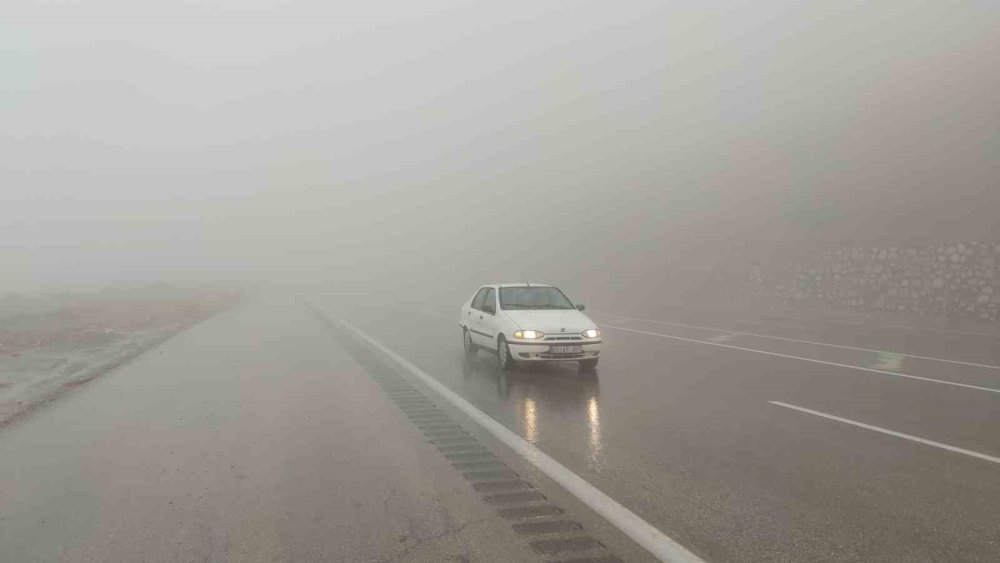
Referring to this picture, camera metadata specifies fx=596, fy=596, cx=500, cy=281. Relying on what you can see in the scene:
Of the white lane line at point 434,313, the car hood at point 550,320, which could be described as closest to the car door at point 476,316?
the car hood at point 550,320

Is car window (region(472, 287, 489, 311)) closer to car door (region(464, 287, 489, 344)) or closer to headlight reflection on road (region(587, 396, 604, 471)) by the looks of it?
car door (region(464, 287, 489, 344))

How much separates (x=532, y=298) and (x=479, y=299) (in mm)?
1592

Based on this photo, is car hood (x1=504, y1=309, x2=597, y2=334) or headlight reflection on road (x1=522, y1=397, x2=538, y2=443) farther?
car hood (x1=504, y1=309, x2=597, y2=334)

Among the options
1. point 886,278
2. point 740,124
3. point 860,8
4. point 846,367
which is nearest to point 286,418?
point 846,367

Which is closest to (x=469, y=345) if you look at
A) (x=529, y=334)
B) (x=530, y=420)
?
(x=529, y=334)

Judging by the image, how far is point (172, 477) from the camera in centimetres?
538

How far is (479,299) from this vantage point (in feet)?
41.8

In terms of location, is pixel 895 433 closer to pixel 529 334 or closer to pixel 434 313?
pixel 529 334

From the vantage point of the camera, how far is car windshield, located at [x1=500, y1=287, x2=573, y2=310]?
1124 centimetres

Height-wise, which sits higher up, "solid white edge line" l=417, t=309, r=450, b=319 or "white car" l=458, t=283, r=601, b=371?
"white car" l=458, t=283, r=601, b=371

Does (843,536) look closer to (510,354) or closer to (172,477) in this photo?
(172,477)

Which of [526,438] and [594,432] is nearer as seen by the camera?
[526,438]

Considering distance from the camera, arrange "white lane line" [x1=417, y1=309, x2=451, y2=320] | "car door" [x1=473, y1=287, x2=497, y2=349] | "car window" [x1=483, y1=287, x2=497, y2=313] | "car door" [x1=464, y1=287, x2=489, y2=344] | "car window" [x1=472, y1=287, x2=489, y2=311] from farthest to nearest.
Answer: "white lane line" [x1=417, y1=309, x2=451, y2=320] → "car window" [x1=472, y1=287, x2=489, y2=311] → "car door" [x1=464, y1=287, x2=489, y2=344] → "car window" [x1=483, y1=287, x2=497, y2=313] → "car door" [x1=473, y1=287, x2=497, y2=349]

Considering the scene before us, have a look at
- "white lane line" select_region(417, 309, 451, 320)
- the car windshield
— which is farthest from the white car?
"white lane line" select_region(417, 309, 451, 320)
